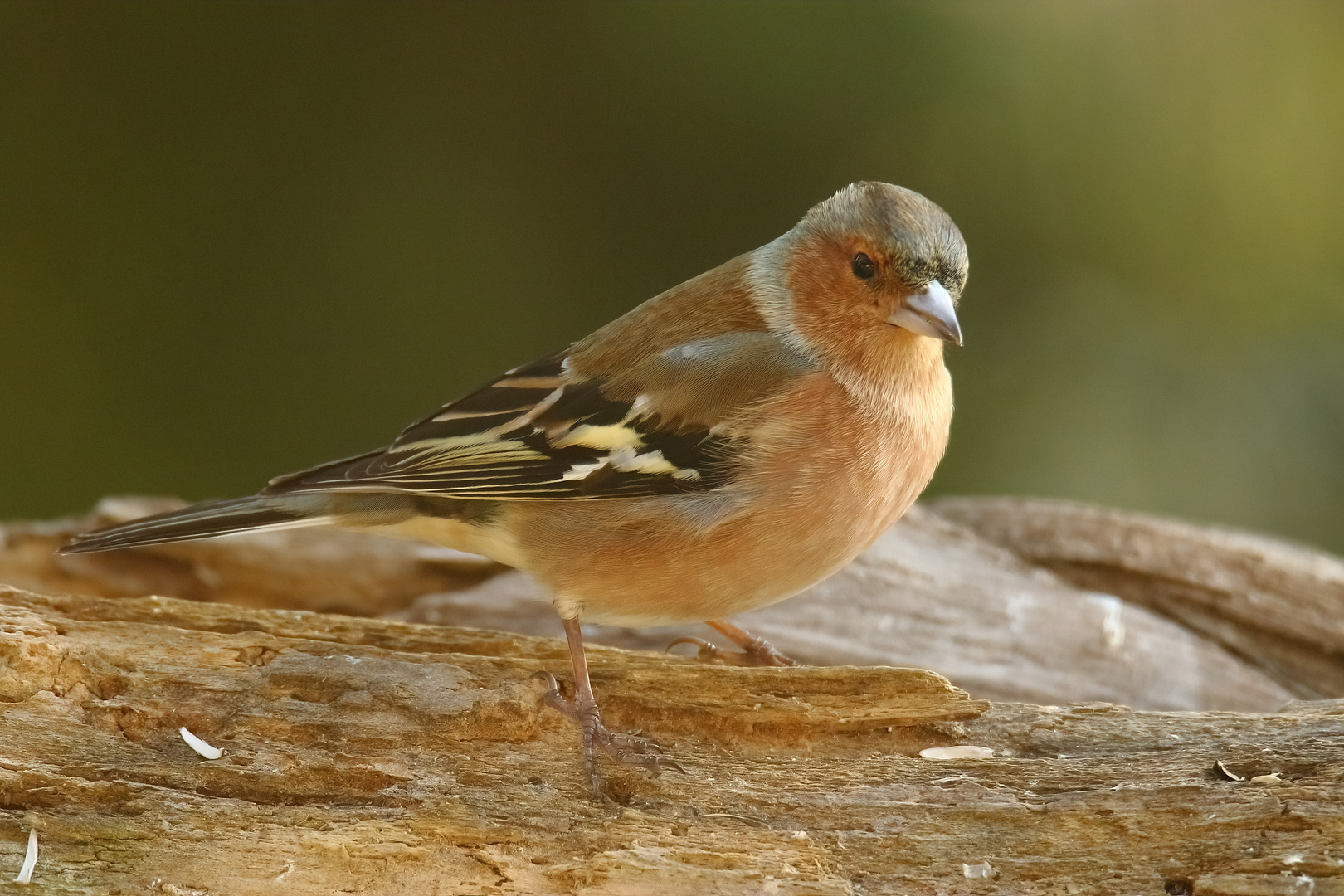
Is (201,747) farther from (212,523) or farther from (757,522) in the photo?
(757,522)

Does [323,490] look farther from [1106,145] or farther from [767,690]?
[1106,145]

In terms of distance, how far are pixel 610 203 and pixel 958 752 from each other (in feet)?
12.4

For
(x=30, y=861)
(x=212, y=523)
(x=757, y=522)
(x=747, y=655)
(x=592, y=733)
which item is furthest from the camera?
(x=747, y=655)

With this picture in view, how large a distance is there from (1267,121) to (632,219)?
3.27 m

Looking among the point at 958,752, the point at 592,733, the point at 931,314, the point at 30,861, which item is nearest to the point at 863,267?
the point at 931,314

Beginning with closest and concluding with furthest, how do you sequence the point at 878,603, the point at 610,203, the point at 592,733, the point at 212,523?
the point at 592,733 → the point at 212,523 → the point at 878,603 → the point at 610,203

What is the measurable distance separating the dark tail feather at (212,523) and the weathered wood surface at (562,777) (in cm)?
19

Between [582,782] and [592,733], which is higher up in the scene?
[592,733]

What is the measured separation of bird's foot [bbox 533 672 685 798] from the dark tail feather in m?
0.96

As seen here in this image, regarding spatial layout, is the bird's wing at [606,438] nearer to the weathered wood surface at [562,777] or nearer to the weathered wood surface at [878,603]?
the weathered wood surface at [562,777]

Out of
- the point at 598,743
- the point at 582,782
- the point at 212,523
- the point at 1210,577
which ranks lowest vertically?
the point at 582,782

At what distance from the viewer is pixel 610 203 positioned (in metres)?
5.71

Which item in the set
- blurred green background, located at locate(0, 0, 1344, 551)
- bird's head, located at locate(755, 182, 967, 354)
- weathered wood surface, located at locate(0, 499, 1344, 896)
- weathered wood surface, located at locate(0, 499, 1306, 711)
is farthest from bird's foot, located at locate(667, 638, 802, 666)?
blurred green background, located at locate(0, 0, 1344, 551)

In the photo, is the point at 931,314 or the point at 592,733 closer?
the point at 592,733
